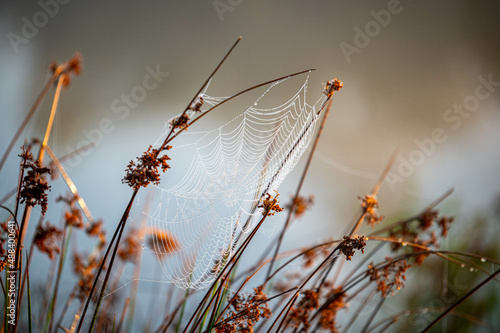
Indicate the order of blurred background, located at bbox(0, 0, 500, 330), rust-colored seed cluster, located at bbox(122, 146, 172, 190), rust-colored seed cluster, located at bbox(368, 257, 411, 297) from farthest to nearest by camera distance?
blurred background, located at bbox(0, 0, 500, 330), rust-colored seed cluster, located at bbox(368, 257, 411, 297), rust-colored seed cluster, located at bbox(122, 146, 172, 190)

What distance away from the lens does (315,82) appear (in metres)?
1.76

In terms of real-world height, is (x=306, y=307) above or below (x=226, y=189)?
below

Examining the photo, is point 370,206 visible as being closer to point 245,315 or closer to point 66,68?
point 245,315

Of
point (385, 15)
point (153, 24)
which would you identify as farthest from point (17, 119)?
point (385, 15)

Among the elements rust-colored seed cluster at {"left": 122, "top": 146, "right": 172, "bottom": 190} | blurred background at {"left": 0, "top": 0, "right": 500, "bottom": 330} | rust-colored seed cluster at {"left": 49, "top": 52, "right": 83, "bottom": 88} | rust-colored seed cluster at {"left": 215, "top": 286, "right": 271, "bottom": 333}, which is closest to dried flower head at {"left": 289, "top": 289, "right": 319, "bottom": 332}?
rust-colored seed cluster at {"left": 215, "top": 286, "right": 271, "bottom": 333}

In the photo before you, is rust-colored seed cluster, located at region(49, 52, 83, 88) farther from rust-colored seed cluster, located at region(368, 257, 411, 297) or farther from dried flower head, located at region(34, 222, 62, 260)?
rust-colored seed cluster, located at region(368, 257, 411, 297)

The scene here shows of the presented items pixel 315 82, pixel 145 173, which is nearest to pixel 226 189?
pixel 145 173

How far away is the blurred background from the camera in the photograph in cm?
145

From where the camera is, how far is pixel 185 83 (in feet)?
5.47

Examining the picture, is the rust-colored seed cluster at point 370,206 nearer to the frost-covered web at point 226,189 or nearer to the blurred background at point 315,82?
the frost-covered web at point 226,189

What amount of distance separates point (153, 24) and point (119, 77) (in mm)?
236

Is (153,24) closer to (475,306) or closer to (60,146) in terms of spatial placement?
(60,146)

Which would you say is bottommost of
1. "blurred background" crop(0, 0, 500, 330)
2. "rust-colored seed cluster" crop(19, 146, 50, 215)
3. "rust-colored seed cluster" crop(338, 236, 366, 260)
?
"rust-colored seed cluster" crop(19, 146, 50, 215)

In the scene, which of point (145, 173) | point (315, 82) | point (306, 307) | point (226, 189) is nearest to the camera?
point (145, 173)
